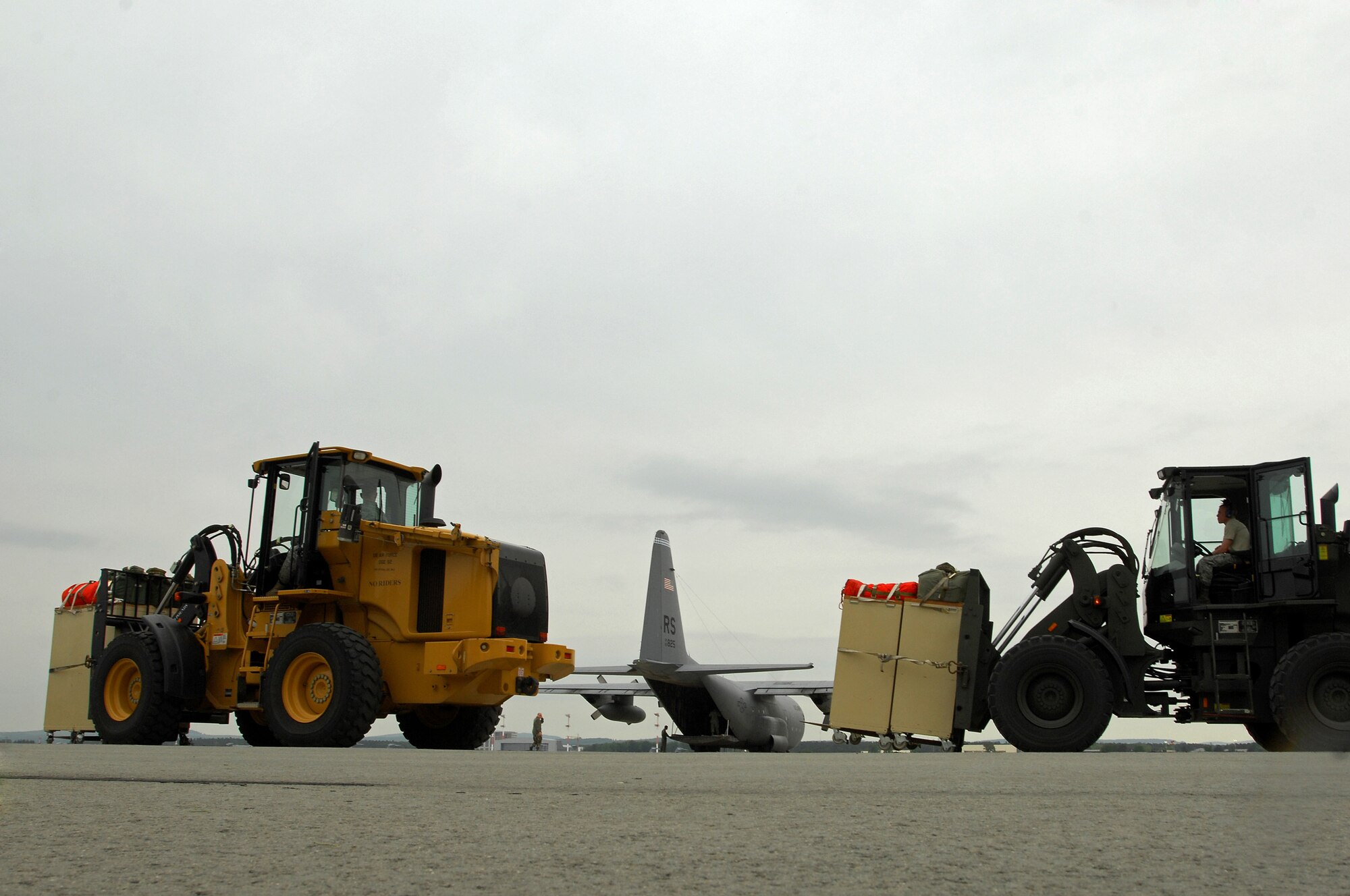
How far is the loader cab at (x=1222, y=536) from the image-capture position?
10.4 m

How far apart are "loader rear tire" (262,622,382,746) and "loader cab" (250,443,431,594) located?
833 mm

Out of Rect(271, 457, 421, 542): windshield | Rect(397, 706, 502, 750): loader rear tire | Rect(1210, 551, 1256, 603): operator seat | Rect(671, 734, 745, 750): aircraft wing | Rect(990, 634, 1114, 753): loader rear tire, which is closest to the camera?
Rect(990, 634, 1114, 753): loader rear tire

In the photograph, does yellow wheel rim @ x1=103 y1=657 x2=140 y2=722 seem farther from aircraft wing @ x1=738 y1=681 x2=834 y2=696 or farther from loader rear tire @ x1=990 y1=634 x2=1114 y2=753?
aircraft wing @ x1=738 y1=681 x2=834 y2=696

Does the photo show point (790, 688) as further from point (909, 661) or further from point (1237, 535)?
point (1237, 535)

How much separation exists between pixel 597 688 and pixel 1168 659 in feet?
53.9

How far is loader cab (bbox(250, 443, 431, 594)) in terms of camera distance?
37.9 feet

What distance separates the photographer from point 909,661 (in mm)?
11438

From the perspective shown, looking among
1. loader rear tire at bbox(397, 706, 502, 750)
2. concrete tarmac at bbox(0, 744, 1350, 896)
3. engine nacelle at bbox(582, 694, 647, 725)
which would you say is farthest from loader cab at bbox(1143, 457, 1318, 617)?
engine nacelle at bbox(582, 694, 647, 725)

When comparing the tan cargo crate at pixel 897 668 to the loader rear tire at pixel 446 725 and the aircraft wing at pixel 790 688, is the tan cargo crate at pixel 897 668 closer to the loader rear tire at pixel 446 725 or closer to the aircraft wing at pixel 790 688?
the loader rear tire at pixel 446 725

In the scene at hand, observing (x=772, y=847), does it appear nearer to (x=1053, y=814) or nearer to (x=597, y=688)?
(x=1053, y=814)

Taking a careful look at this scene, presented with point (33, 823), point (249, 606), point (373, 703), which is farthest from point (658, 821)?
point (249, 606)

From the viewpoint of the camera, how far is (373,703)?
10320 mm

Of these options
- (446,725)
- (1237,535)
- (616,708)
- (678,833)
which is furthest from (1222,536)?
(616,708)

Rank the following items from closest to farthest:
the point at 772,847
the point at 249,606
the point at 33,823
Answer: the point at 772,847 → the point at 33,823 → the point at 249,606
